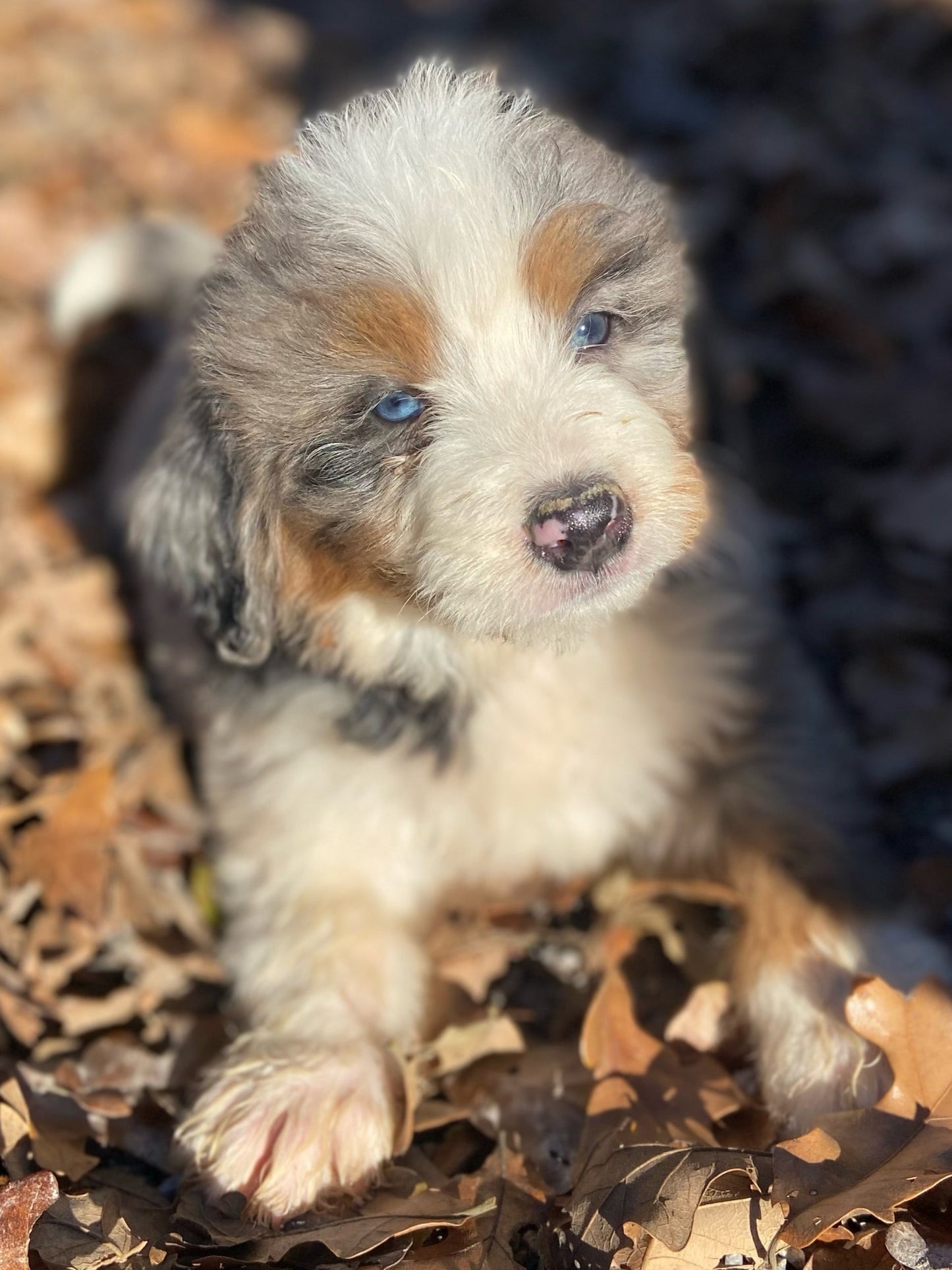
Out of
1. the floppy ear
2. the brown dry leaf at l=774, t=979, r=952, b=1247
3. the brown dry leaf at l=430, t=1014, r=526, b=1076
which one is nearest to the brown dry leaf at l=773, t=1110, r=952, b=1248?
the brown dry leaf at l=774, t=979, r=952, b=1247

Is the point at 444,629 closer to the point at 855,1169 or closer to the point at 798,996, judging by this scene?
the point at 798,996

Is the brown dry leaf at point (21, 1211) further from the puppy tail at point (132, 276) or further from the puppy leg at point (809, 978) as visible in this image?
the puppy tail at point (132, 276)

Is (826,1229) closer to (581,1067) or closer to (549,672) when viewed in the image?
(581,1067)

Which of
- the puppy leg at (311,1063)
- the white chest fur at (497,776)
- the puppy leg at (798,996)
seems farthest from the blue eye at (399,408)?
the puppy leg at (798,996)

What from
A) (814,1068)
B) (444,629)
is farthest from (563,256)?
(814,1068)

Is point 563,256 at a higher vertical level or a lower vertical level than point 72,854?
higher

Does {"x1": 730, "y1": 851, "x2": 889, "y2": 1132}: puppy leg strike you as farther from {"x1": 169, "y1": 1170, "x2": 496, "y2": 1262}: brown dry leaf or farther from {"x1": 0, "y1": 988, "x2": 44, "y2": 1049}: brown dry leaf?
{"x1": 0, "y1": 988, "x2": 44, "y2": 1049}: brown dry leaf

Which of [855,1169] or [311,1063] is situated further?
[311,1063]
